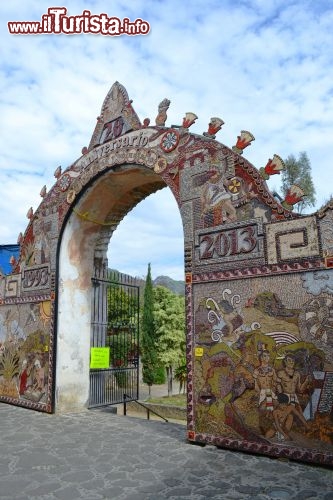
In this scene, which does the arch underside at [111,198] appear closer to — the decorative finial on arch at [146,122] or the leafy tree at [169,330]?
the decorative finial on arch at [146,122]

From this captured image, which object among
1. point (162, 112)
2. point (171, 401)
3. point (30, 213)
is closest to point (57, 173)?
point (30, 213)

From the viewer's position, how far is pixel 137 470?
500 centimetres

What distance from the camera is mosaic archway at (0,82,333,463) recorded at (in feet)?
17.4

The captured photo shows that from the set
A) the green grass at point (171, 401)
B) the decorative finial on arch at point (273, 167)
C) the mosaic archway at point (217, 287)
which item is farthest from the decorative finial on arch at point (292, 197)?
the green grass at point (171, 401)

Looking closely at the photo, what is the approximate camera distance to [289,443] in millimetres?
5258

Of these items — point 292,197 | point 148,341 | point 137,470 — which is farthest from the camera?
point 148,341

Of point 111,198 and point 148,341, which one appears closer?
point 111,198

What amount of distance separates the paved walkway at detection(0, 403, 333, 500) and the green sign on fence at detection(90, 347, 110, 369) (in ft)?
6.83

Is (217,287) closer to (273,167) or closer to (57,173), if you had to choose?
(273,167)

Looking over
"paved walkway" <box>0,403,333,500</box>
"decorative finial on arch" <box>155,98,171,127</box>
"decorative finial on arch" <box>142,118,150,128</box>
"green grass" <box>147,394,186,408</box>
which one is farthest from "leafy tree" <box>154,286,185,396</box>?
"decorative finial on arch" <box>155,98,171,127</box>

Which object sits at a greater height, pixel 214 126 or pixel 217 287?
pixel 214 126

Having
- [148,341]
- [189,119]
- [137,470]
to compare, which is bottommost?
[137,470]

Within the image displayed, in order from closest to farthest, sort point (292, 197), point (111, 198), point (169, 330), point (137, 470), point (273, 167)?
point (137, 470), point (292, 197), point (273, 167), point (111, 198), point (169, 330)

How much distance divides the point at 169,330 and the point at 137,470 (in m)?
16.0
